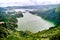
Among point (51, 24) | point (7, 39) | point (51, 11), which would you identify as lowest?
point (7, 39)

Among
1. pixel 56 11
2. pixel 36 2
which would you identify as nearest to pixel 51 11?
pixel 56 11

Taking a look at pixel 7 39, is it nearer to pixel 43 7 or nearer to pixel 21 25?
pixel 21 25

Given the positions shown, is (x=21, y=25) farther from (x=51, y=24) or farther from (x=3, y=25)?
(x=51, y=24)

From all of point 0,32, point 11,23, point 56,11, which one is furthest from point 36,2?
point 0,32

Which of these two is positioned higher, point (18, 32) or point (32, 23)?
point (32, 23)

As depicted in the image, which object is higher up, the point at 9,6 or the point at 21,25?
the point at 9,6

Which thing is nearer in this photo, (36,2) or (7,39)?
(7,39)
